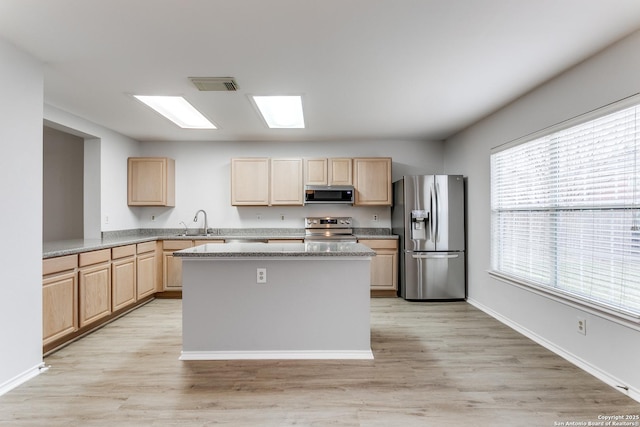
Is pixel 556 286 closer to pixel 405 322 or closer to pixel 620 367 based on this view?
pixel 620 367

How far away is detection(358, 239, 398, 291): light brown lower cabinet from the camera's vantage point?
187 inches

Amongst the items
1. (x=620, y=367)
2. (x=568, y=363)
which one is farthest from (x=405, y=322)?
(x=620, y=367)

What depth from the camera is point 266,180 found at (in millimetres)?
5020

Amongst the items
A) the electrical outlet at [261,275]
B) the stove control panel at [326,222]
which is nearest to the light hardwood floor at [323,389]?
the electrical outlet at [261,275]

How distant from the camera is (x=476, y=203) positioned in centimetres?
427

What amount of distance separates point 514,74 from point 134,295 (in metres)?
4.85

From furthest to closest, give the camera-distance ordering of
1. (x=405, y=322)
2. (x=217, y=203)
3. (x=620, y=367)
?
(x=217, y=203)
(x=405, y=322)
(x=620, y=367)

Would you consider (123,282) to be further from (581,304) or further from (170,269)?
(581,304)

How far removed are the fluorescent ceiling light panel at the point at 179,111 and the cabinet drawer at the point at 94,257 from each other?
169 cm

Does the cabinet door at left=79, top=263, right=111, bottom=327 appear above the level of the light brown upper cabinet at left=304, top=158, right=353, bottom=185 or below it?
below

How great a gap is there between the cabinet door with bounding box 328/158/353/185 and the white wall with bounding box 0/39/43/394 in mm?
3467

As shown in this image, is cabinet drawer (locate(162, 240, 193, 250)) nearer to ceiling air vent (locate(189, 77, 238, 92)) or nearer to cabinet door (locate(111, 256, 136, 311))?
cabinet door (locate(111, 256, 136, 311))

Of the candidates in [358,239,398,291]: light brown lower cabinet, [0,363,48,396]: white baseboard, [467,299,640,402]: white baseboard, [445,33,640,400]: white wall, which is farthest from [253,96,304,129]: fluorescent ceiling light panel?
[467,299,640,402]: white baseboard

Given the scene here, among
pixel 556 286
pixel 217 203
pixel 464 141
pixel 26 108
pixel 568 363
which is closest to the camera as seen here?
pixel 26 108
